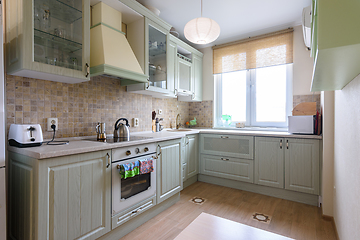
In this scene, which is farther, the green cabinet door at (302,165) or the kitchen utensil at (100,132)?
the green cabinet door at (302,165)

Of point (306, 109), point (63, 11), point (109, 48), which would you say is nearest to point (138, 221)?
point (109, 48)

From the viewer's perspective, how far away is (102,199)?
1.62 m

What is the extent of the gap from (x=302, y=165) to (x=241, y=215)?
105cm

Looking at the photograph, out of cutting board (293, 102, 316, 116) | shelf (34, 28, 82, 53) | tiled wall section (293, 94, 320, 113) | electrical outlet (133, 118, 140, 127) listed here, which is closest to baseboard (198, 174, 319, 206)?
cutting board (293, 102, 316, 116)

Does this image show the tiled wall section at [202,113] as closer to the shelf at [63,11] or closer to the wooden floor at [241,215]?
the wooden floor at [241,215]

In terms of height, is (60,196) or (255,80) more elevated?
(255,80)

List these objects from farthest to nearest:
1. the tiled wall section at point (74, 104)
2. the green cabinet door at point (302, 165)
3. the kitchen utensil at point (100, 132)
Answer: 1. the green cabinet door at point (302, 165)
2. the kitchen utensil at point (100, 132)
3. the tiled wall section at point (74, 104)

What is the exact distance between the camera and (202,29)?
2.04m

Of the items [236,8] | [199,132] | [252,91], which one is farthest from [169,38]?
[252,91]

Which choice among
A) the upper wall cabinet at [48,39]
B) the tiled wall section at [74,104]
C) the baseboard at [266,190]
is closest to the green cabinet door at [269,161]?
the baseboard at [266,190]

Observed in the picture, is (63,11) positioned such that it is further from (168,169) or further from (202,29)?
(168,169)

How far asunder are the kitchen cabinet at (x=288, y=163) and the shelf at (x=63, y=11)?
2607mm

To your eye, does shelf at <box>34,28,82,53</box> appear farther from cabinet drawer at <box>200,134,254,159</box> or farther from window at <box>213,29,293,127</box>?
window at <box>213,29,293,127</box>

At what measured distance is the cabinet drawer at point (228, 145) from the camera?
286cm
